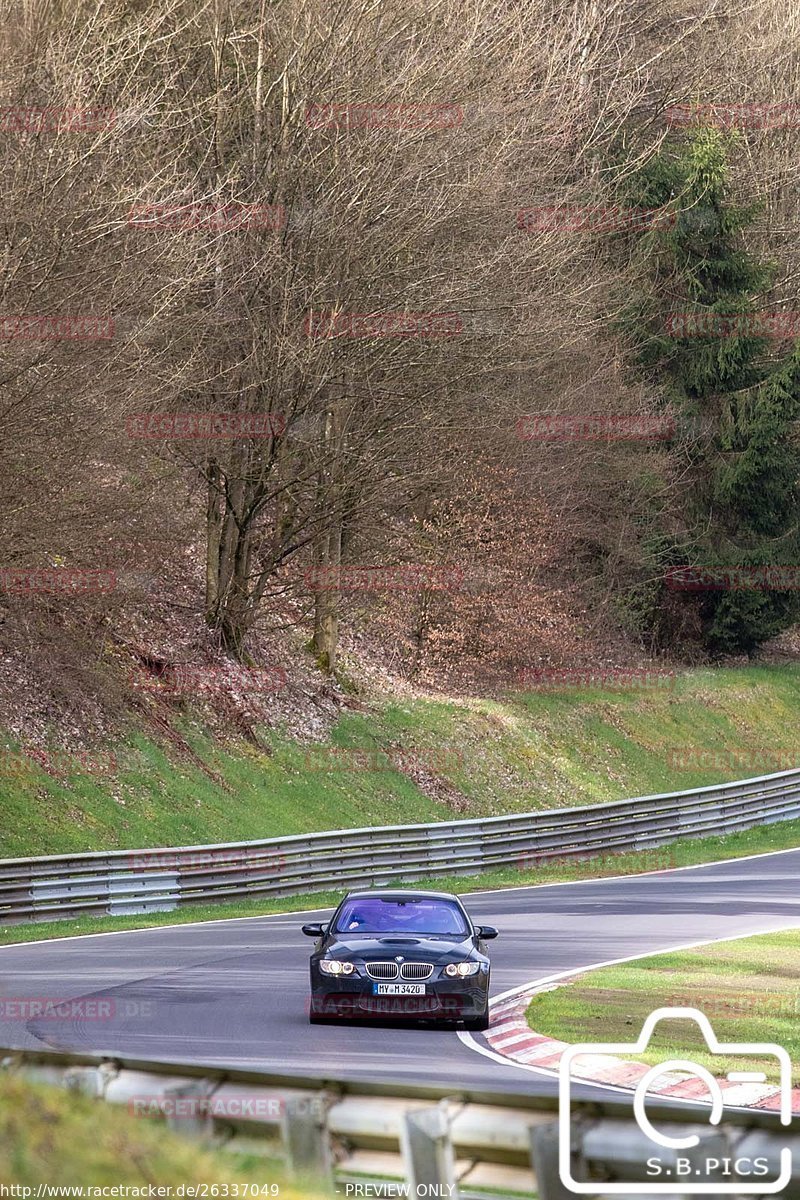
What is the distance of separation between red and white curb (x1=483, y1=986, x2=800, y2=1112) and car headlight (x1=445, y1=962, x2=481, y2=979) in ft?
1.87

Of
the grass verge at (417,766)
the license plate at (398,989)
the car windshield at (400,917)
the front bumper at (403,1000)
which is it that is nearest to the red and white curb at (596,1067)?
the front bumper at (403,1000)

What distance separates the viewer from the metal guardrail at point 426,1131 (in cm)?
428

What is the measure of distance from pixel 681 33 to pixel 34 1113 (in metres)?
57.4

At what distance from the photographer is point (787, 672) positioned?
53.8m

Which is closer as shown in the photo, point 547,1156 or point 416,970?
point 547,1156

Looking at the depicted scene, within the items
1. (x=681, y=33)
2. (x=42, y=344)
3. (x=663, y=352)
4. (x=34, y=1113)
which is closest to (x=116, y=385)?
(x=42, y=344)

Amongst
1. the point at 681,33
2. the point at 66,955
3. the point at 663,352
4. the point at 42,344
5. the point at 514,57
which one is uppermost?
the point at 681,33

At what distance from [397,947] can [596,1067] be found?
2.92 m

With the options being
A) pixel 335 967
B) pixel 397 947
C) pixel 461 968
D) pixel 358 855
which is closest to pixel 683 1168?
pixel 461 968

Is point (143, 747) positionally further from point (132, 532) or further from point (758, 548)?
point (758, 548)

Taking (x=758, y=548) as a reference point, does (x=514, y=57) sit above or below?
above

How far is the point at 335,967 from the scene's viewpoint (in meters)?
15.1

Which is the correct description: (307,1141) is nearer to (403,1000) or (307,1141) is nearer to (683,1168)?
(683,1168)

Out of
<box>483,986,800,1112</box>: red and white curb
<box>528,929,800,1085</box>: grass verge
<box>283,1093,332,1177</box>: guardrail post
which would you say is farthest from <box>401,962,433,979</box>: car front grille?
<box>283,1093,332,1177</box>: guardrail post
